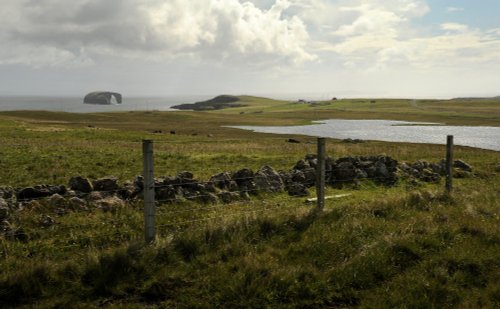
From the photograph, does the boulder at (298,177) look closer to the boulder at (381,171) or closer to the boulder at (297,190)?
the boulder at (297,190)

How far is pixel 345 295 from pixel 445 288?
5.96 feet

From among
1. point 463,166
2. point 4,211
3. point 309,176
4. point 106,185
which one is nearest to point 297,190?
point 309,176

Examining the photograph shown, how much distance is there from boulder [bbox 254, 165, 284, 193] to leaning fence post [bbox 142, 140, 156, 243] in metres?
7.46

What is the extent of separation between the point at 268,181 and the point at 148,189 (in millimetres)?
8593

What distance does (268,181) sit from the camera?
57.3 ft

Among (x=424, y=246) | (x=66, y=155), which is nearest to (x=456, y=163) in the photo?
(x=424, y=246)

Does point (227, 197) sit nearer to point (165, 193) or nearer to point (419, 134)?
point (165, 193)

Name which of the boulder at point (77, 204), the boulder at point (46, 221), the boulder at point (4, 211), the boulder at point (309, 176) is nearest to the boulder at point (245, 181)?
the boulder at point (309, 176)

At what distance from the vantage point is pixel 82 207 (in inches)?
490

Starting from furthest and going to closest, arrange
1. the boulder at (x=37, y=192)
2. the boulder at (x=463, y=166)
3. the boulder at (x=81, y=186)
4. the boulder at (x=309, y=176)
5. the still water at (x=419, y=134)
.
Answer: the still water at (x=419, y=134), the boulder at (x=463, y=166), the boulder at (x=309, y=176), the boulder at (x=81, y=186), the boulder at (x=37, y=192)

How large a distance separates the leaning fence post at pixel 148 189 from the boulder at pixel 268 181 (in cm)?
746

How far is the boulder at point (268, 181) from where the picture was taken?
56.0ft

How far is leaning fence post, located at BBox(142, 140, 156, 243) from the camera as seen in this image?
928cm

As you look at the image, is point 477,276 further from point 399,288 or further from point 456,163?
point 456,163
